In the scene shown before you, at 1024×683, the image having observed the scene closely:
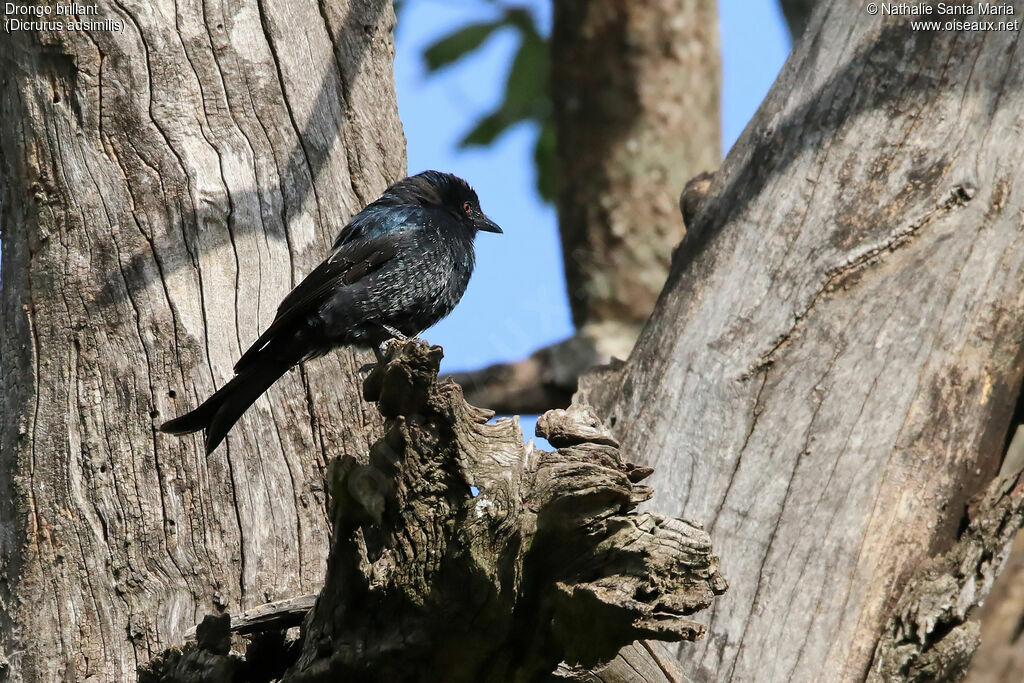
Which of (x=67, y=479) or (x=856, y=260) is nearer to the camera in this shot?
Result: (x=67, y=479)

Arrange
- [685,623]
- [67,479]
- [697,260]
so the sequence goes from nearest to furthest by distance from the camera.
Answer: [685,623], [67,479], [697,260]

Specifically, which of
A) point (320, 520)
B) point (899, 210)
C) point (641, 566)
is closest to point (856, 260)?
point (899, 210)

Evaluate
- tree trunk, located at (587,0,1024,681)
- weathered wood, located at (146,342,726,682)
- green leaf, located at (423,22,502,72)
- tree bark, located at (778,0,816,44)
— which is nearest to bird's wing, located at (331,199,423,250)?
tree trunk, located at (587,0,1024,681)

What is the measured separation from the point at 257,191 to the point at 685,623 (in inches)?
86.0

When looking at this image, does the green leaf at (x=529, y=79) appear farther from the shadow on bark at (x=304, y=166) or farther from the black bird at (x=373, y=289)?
the shadow on bark at (x=304, y=166)

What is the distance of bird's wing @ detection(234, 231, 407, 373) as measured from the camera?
3.47 m

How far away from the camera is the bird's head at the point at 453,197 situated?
4906mm

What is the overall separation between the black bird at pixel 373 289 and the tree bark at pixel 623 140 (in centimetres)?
210

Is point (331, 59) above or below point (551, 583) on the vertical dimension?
above

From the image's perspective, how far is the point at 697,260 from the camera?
12.9ft

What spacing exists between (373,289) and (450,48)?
10.0 feet

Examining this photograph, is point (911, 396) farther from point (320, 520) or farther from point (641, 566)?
point (320, 520)

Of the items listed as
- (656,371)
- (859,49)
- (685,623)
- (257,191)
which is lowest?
(685,623)

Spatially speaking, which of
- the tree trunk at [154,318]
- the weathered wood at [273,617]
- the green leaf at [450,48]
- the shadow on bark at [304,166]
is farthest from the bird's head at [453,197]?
the weathered wood at [273,617]
